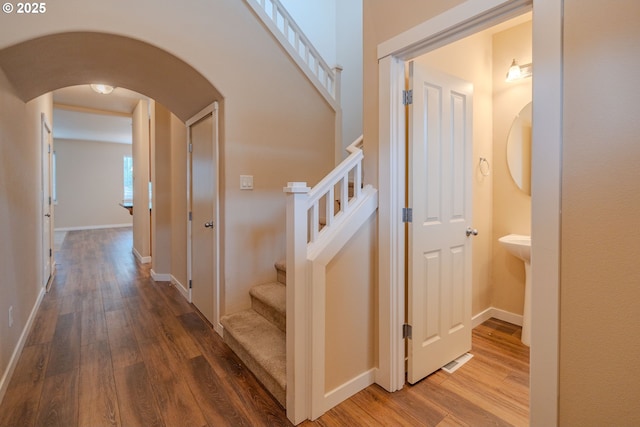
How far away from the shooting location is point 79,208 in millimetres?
8625

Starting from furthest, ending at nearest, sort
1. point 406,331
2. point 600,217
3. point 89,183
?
1. point 89,183
2. point 406,331
3. point 600,217

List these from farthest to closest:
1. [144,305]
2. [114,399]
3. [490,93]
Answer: [144,305] → [490,93] → [114,399]

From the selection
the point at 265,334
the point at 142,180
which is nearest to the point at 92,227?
the point at 142,180

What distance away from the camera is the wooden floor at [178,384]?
1576mm

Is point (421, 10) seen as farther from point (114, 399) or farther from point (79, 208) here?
point (79, 208)

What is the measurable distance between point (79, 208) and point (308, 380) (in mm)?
10047

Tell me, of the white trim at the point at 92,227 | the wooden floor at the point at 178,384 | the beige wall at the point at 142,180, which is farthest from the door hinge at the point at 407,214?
the white trim at the point at 92,227

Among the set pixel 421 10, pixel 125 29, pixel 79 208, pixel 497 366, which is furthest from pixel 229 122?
pixel 79 208

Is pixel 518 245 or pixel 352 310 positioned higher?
pixel 518 245

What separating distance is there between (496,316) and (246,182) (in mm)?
2654

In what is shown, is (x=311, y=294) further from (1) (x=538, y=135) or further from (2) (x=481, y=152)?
(2) (x=481, y=152)

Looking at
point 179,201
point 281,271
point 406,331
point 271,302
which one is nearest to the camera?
point 406,331

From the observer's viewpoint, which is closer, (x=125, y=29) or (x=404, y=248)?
(x=404, y=248)

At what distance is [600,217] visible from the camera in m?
1.02
